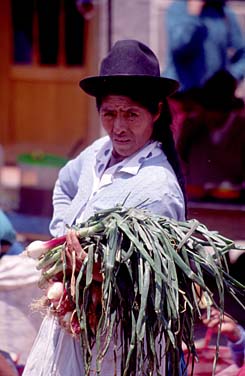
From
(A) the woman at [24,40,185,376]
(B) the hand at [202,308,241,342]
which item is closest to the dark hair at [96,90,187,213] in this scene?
(A) the woman at [24,40,185,376]

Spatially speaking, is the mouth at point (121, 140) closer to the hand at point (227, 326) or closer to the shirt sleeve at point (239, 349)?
the hand at point (227, 326)

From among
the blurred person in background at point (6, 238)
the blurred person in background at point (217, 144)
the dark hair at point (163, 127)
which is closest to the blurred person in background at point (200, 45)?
the blurred person in background at point (217, 144)

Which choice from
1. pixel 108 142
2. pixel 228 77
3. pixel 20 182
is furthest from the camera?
pixel 20 182

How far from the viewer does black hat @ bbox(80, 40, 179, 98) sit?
A: 3863mm

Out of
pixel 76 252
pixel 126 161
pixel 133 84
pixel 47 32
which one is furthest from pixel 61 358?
pixel 47 32

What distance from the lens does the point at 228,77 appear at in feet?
23.9

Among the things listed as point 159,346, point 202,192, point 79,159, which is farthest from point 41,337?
point 202,192

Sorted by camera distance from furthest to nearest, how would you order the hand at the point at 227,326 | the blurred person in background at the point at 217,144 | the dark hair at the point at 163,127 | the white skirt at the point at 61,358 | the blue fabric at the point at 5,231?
the blurred person in background at the point at 217,144 → the blue fabric at the point at 5,231 → the hand at the point at 227,326 → the dark hair at the point at 163,127 → the white skirt at the point at 61,358

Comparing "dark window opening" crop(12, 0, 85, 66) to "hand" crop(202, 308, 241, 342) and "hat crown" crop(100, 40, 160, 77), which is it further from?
"hat crown" crop(100, 40, 160, 77)

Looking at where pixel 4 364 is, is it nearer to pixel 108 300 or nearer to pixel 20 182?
pixel 108 300

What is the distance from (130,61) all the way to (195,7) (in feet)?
11.4

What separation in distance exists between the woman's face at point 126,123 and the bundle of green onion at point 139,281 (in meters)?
0.35

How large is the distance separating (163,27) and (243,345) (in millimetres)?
3154

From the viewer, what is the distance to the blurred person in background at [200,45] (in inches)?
282
